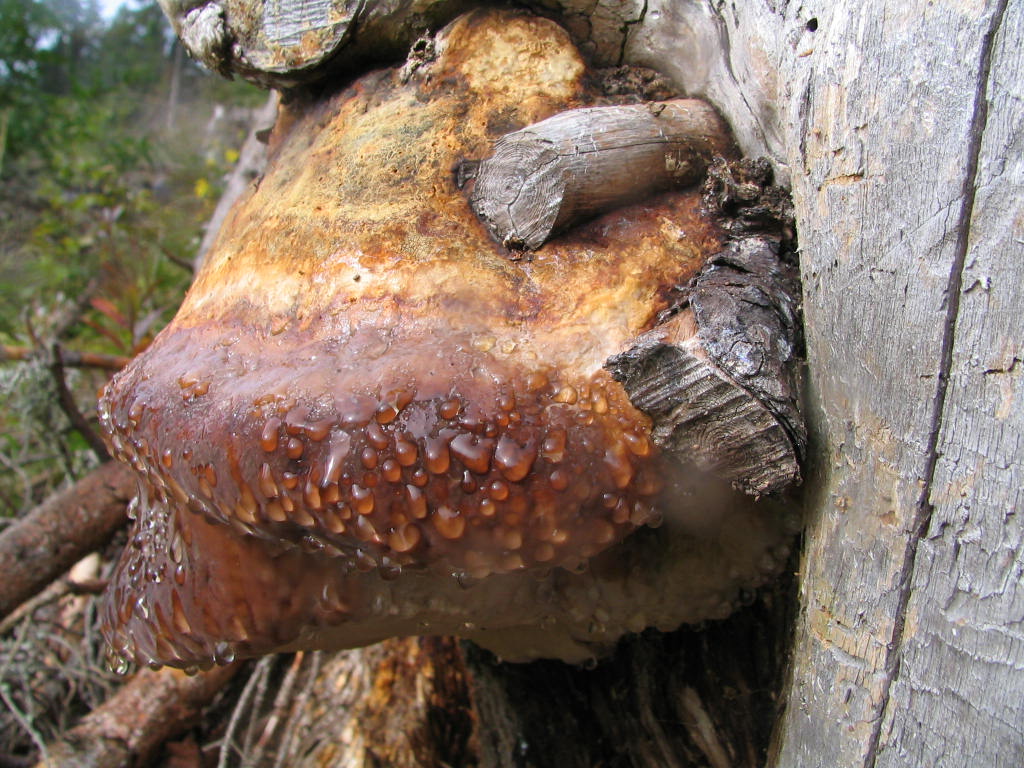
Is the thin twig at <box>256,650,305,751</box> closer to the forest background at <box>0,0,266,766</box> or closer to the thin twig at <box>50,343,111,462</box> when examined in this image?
the forest background at <box>0,0,266,766</box>

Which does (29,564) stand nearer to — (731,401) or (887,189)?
(731,401)

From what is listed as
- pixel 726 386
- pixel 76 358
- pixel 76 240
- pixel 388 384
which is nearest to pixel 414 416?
pixel 388 384

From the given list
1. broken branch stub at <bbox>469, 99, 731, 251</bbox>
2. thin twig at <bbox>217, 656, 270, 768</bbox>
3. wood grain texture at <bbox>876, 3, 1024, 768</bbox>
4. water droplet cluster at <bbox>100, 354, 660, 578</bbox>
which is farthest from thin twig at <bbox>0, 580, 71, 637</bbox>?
wood grain texture at <bbox>876, 3, 1024, 768</bbox>

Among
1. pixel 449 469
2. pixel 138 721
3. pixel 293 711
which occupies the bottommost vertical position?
pixel 293 711

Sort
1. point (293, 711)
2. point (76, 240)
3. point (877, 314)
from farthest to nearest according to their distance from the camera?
point (76, 240), point (293, 711), point (877, 314)

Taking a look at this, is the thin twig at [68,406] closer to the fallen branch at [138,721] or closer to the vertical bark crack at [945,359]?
the fallen branch at [138,721]

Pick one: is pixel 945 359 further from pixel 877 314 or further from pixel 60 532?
pixel 60 532
